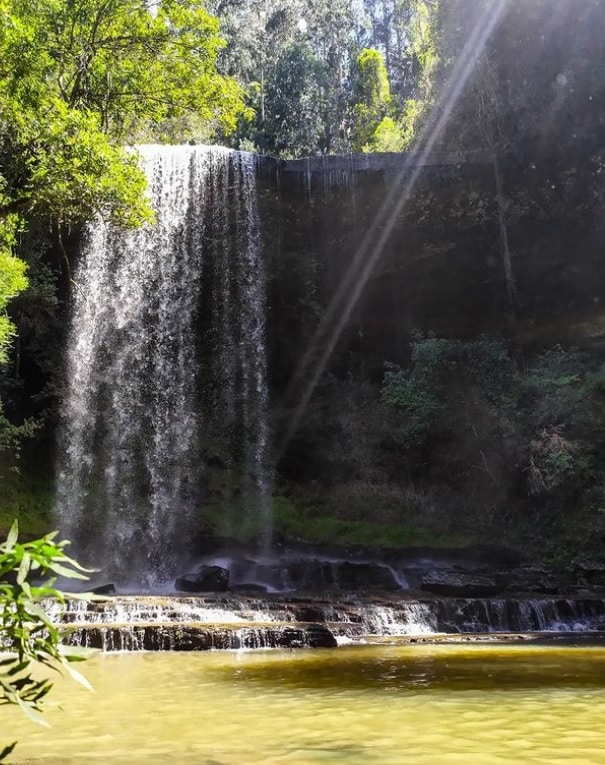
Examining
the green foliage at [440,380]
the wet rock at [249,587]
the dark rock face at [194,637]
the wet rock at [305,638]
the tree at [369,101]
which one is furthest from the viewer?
the tree at [369,101]

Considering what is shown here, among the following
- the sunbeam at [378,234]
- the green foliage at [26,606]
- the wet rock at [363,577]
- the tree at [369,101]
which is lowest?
the green foliage at [26,606]

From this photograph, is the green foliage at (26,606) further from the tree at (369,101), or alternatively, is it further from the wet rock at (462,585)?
the tree at (369,101)

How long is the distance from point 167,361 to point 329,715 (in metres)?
14.9

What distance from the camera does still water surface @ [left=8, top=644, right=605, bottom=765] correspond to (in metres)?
2.85

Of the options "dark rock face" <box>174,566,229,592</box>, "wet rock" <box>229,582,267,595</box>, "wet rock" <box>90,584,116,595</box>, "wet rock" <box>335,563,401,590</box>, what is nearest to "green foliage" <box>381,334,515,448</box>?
"wet rock" <box>335,563,401,590</box>

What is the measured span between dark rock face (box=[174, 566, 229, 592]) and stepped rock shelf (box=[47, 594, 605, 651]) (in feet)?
6.79

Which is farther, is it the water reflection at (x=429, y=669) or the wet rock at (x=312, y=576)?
the wet rock at (x=312, y=576)

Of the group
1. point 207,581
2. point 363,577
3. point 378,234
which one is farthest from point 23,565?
point 378,234

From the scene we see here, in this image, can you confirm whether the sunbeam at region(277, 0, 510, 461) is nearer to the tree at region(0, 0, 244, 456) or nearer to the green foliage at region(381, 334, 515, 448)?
the green foliage at region(381, 334, 515, 448)

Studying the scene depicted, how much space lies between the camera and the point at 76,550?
52.8 feet

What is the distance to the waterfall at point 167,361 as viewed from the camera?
16797mm

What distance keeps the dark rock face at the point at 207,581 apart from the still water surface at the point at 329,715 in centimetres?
708

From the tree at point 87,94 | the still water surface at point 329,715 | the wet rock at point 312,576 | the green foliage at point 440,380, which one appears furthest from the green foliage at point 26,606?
the green foliage at point 440,380

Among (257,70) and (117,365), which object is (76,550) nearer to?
(117,365)
